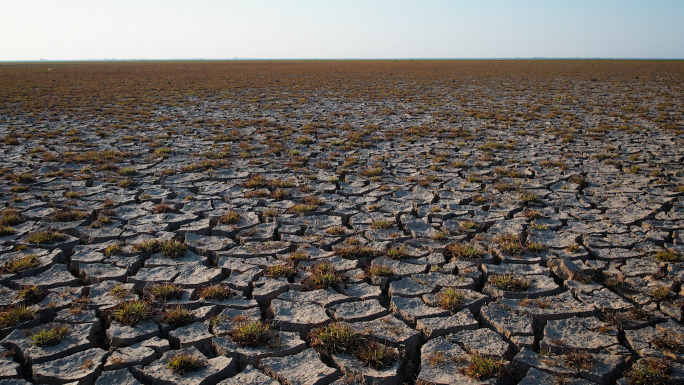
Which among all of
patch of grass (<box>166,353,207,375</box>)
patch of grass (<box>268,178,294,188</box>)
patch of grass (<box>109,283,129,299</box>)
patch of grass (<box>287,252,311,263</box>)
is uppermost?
patch of grass (<box>268,178,294,188</box>)

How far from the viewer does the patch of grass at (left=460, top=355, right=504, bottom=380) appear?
2.87 m

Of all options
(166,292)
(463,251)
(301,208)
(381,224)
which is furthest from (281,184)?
(166,292)

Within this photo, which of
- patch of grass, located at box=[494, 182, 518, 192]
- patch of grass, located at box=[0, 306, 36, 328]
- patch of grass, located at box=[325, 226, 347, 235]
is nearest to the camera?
patch of grass, located at box=[0, 306, 36, 328]

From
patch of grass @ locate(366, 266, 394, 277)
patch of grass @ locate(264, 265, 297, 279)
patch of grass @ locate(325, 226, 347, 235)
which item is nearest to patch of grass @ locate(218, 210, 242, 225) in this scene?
patch of grass @ locate(325, 226, 347, 235)

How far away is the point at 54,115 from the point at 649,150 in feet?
51.9

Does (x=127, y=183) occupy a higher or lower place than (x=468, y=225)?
higher

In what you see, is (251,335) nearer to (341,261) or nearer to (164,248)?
(341,261)

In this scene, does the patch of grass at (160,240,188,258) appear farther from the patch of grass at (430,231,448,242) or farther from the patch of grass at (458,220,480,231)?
the patch of grass at (458,220,480,231)

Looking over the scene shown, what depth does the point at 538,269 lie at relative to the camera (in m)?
4.28

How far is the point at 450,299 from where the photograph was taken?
3676mm

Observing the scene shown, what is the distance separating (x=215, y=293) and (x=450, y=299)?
190cm

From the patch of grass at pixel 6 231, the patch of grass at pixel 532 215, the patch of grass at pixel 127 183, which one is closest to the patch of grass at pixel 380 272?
the patch of grass at pixel 532 215

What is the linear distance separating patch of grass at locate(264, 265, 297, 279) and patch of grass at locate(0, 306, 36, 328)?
1.81m

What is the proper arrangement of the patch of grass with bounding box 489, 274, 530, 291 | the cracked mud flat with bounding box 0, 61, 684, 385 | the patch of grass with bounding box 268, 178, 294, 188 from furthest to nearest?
the patch of grass with bounding box 268, 178, 294, 188, the patch of grass with bounding box 489, 274, 530, 291, the cracked mud flat with bounding box 0, 61, 684, 385
